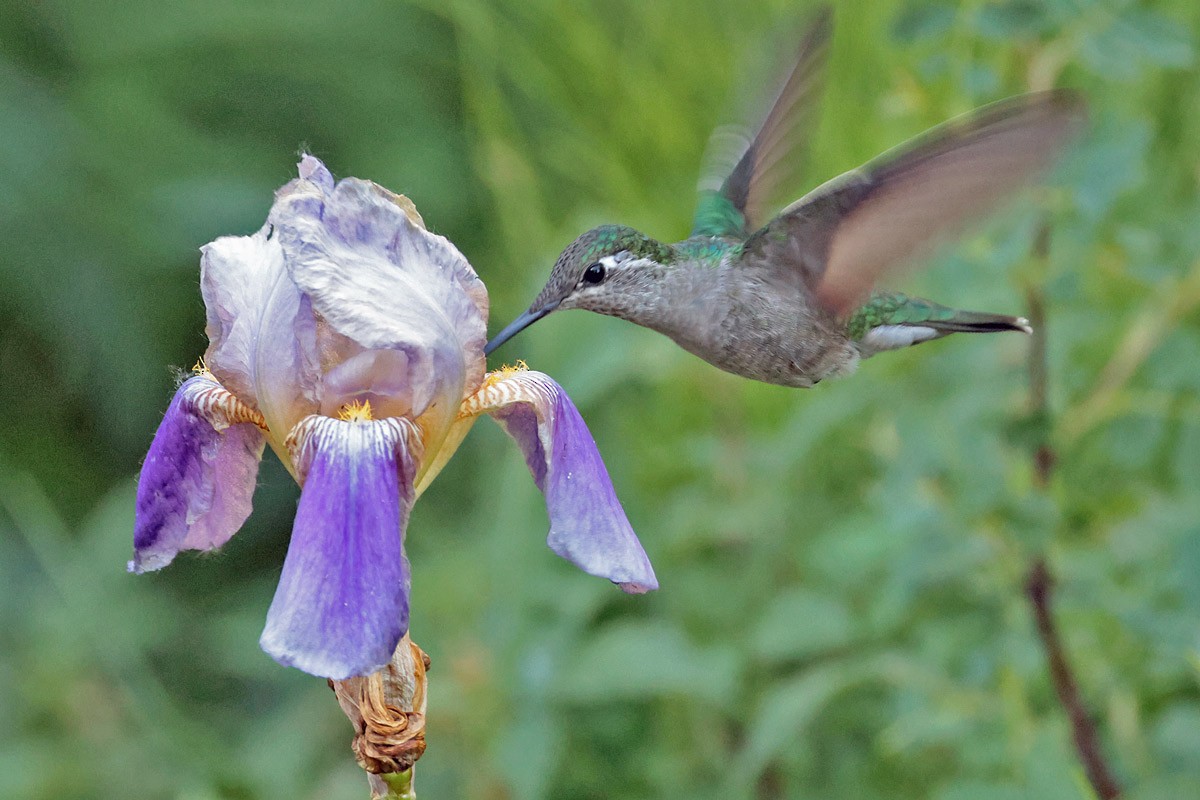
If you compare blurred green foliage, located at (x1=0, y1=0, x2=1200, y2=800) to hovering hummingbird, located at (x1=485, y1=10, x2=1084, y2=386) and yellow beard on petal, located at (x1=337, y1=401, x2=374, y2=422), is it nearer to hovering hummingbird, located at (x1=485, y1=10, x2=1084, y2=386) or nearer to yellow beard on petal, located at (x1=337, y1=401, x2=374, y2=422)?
hovering hummingbird, located at (x1=485, y1=10, x2=1084, y2=386)

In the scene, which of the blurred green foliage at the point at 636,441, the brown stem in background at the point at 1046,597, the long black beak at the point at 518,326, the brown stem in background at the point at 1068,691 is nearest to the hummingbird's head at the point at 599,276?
the long black beak at the point at 518,326

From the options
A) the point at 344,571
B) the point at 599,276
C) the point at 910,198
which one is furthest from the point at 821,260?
the point at 344,571

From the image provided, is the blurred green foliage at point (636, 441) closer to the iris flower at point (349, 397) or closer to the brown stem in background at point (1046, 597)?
the brown stem in background at point (1046, 597)

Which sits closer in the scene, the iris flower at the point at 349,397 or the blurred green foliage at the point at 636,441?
the iris flower at the point at 349,397

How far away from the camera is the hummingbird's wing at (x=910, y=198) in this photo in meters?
1.45

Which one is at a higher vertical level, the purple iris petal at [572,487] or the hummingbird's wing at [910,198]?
the hummingbird's wing at [910,198]

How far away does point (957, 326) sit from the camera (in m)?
1.81

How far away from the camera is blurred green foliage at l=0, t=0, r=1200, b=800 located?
2225 millimetres

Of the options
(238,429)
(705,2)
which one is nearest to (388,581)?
(238,429)

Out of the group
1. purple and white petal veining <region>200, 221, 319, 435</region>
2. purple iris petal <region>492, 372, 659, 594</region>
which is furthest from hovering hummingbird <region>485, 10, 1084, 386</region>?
purple and white petal veining <region>200, 221, 319, 435</region>

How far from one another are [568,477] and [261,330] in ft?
1.12

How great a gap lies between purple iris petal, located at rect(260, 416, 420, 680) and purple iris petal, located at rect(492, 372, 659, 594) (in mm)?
165

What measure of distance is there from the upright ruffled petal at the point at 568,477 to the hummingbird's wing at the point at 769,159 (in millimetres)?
613

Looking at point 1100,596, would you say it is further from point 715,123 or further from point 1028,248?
point 715,123
